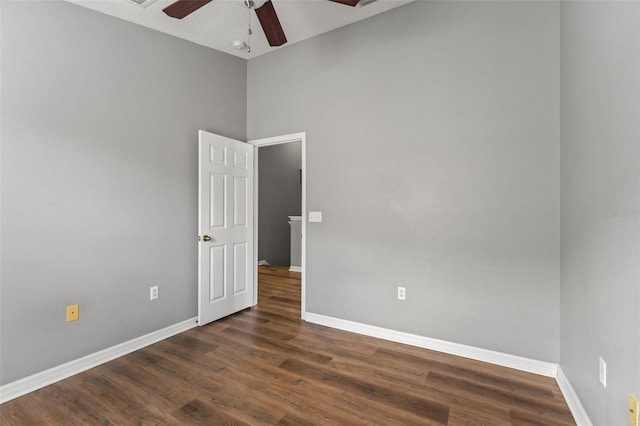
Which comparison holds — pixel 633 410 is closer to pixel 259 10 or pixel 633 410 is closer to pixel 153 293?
pixel 259 10

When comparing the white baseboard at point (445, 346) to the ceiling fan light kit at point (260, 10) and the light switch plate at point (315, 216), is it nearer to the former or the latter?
the light switch plate at point (315, 216)

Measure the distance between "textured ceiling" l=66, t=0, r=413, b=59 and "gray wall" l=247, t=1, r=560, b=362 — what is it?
16 centimetres

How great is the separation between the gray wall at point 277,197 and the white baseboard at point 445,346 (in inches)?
138

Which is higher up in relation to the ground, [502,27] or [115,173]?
[502,27]

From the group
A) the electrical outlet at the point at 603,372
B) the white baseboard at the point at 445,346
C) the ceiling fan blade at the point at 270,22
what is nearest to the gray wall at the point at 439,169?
the white baseboard at the point at 445,346

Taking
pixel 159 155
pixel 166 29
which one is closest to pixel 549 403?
pixel 159 155

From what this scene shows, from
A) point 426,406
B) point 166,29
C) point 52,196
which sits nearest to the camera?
point 426,406

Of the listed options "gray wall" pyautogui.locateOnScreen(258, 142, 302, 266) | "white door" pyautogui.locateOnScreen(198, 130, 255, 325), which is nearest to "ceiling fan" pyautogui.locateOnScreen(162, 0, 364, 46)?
"white door" pyautogui.locateOnScreen(198, 130, 255, 325)

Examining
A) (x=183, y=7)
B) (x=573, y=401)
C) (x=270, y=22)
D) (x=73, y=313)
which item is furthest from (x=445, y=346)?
(x=183, y=7)

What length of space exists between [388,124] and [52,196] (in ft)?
9.55

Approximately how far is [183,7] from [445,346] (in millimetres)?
3317

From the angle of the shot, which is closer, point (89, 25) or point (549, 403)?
point (549, 403)

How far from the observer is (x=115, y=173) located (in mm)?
2660

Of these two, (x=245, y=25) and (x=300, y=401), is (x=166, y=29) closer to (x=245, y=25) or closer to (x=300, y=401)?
(x=245, y=25)
